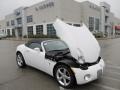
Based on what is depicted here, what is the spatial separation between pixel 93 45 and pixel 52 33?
3266 centimetres

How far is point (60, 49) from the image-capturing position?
18.5ft

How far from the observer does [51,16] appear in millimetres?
37375

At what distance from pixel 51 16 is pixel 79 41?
3372cm

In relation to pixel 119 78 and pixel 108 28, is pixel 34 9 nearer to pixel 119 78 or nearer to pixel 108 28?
pixel 108 28

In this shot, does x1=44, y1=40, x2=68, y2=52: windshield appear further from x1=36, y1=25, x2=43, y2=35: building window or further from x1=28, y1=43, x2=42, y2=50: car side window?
x1=36, y1=25, x2=43, y2=35: building window

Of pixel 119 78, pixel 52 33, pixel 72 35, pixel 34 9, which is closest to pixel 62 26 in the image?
pixel 72 35

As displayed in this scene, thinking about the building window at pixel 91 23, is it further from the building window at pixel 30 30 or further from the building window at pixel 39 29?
the building window at pixel 30 30

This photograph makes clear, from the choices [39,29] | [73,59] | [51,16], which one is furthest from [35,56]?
[39,29]

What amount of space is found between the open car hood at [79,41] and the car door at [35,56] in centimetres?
115

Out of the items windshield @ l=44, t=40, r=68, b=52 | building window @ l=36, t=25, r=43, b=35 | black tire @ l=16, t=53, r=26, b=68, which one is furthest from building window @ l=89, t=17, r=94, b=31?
windshield @ l=44, t=40, r=68, b=52

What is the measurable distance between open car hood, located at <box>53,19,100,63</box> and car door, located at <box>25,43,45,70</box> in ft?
3.78

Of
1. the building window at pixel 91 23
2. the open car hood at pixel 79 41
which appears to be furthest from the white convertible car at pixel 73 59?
the building window at pixel 91 23

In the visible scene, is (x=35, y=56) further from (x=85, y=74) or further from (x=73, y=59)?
(x=85, y=74)

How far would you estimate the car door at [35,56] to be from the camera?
533 cm
